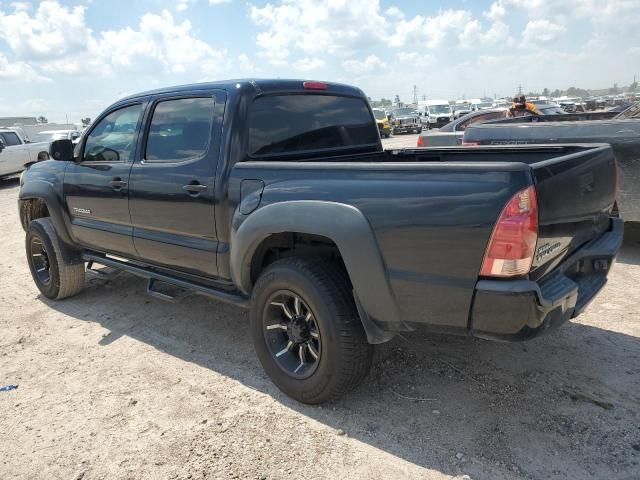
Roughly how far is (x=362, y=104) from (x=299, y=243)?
5.59ft

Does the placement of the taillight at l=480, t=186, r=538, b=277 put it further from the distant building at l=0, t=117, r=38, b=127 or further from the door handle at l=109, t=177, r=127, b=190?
the distant building at l=0, t=117, r=38, b=127

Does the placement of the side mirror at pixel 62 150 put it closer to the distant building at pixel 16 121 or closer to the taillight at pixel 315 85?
the taillight at pixel 315 85

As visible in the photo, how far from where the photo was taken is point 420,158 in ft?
13.9

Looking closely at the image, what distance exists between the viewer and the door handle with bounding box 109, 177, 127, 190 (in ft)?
13.3

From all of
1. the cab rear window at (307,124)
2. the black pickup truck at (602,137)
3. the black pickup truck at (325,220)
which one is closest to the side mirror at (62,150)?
the black pickup truck at (325,220)

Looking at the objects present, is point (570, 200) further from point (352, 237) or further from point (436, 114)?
point (436, 114)

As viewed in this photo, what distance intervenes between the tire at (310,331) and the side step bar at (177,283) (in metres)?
0.25

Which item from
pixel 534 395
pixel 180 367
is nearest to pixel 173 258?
pixel 180 367

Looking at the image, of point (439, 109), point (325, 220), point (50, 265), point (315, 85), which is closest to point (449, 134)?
point (315, 85)

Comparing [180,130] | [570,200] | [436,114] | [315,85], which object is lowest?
[436,114]

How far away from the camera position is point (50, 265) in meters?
5.04

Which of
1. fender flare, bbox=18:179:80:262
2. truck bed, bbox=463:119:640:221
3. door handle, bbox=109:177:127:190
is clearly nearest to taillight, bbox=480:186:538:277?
door handle, bbox=109:177:127:190

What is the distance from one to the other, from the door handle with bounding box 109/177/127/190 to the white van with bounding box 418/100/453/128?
29375 millimetres

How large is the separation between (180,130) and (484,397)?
8.83ft
